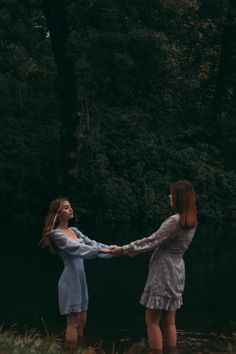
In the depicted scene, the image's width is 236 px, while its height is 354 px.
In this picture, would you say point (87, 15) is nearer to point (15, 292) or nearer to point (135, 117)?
point (135, 117)

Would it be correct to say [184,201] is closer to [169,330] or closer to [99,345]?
[169,330]

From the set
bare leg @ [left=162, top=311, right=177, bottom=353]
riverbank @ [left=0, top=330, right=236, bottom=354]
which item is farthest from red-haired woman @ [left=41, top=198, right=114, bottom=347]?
bare leg @ [left=162, top=311, right=177, bottom=353]

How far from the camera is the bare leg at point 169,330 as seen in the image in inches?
406

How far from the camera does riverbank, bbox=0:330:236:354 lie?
8672mm

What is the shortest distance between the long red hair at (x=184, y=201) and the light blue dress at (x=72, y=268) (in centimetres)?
109

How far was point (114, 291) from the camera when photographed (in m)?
15.5

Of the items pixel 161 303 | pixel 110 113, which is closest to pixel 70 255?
pixel 161 303

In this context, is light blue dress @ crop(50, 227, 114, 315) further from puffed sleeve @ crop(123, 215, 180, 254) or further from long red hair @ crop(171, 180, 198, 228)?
long red hair @ crop(171, 180, 198, 228)

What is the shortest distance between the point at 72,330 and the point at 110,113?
65.7ft

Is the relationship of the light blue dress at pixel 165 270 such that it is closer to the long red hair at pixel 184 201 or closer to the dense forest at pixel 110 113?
the long red hair at pixel 184 201

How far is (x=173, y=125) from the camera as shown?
106 feet

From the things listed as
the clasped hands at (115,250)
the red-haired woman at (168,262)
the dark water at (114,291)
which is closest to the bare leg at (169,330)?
the red-haired woman at (168,262)

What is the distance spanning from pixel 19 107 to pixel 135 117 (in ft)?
12.1

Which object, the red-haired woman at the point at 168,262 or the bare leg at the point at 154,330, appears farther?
the bare leg at the point at 154,330
